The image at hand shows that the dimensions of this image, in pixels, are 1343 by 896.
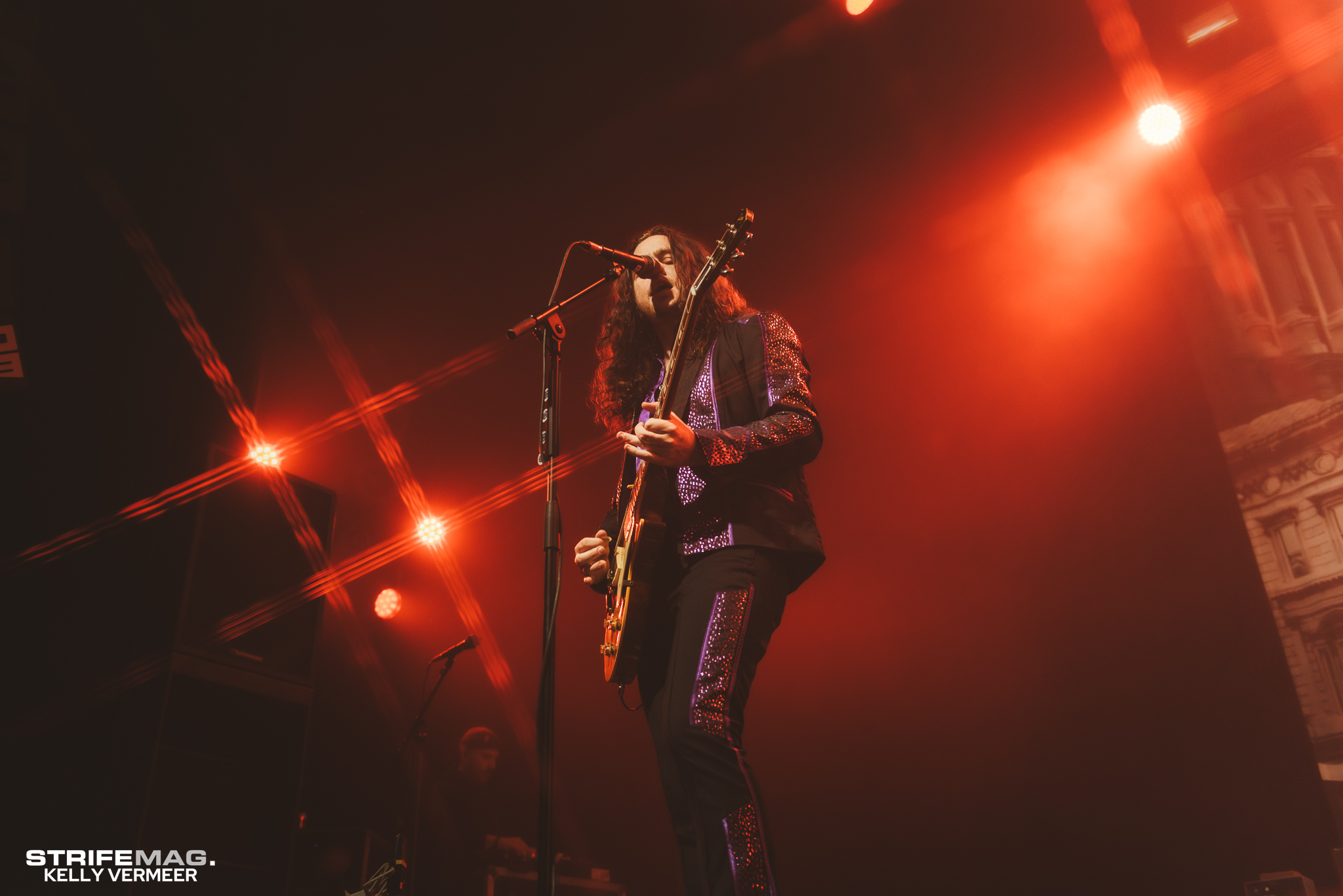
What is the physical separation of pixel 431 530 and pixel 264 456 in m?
2.59

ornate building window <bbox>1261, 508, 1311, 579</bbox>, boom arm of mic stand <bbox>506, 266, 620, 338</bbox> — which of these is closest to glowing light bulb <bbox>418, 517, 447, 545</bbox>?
boom arm of mic stand <bbox>506, 266, 620, 338</bbox>

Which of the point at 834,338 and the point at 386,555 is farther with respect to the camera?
the point at 386,555

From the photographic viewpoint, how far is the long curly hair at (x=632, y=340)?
2311 mm

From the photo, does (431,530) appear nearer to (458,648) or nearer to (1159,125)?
(458,648)

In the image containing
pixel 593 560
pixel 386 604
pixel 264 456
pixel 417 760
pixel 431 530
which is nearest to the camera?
pixel 593 560

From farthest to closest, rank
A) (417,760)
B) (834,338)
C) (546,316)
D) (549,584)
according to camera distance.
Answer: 1. (834,338)
2. (417,760)
3. (546,316)
4. (549,584)

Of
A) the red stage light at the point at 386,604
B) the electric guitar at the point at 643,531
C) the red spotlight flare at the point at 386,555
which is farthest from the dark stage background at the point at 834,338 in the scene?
the electric guitar at the point at 643,531

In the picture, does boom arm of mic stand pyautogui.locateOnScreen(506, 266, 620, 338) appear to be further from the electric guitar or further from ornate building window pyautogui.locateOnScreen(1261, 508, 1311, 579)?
ornate building window pyautogui.locateOnScreen(1261, 508, 1311, 579)

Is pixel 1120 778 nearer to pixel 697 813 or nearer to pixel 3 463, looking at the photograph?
pixel 697 813

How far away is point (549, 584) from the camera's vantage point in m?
1.87

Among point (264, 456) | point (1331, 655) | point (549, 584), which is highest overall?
point (264, 456)

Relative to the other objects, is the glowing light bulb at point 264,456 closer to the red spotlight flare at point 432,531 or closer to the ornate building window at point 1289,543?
the red spotlight flare at point 432,531

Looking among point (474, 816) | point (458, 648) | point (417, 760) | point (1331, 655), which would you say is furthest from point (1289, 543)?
point (474, 816)

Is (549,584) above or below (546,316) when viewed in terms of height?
below
